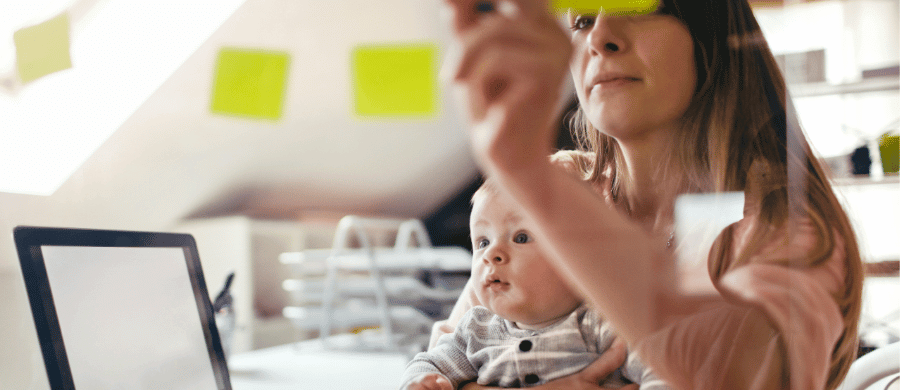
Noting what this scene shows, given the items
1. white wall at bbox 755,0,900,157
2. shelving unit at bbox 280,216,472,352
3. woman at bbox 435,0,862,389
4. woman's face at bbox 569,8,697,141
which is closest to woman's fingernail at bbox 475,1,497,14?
woman at bbox 435,0,862,389

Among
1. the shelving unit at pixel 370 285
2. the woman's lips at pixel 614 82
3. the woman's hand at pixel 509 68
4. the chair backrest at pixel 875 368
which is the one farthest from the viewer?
the shelving unit at pixel 370 285

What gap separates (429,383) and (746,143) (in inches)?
8.5

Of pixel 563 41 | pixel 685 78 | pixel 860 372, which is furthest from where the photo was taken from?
pixel 860 372

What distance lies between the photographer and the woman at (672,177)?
14cm

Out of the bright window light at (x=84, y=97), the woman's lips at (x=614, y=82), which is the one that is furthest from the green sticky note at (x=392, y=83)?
the bright window light at (x=84, y=97)

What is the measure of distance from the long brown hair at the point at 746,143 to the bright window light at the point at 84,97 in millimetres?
401

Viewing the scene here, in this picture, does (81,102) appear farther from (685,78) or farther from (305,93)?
(685,78)

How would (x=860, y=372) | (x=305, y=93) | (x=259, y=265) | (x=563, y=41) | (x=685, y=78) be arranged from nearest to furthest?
(x=563, y=41), (x=685, y=78), (x=860, y=372), (x=259, y=265), (x=305, y=93)

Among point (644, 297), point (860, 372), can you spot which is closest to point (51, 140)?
point (644, 297)

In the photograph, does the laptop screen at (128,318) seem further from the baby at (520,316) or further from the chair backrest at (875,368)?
the chair backrest at (875,368)

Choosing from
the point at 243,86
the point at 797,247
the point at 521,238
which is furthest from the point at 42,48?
the point at 797,247

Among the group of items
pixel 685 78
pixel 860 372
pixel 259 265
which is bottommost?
pixel 860 372

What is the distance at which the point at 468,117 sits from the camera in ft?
0.46

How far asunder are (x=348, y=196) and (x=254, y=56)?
0.22 metres
